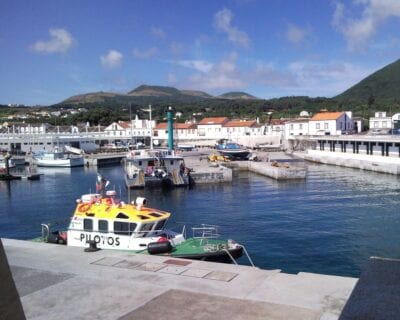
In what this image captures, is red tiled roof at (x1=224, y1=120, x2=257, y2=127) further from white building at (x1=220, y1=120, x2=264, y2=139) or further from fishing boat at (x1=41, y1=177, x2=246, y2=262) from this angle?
fishing boat at (x1=41, y1=177, x2=246, y2=262)

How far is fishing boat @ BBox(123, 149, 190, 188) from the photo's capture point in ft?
160

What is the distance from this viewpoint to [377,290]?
327 inches

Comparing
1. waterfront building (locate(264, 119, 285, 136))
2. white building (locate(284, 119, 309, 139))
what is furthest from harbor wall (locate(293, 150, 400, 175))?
waterfront building (locate(264, 119, 285, 136))

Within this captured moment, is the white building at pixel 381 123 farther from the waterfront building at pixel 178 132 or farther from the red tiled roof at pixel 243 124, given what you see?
the waterfront building at pixel 178 132

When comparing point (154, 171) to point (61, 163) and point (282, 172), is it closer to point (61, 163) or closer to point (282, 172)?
point (282, 172)

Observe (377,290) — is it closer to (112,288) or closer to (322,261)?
(112,288)

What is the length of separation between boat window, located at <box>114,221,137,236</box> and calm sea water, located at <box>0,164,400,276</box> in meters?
5.66

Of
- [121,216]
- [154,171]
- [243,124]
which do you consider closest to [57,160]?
[154,171]

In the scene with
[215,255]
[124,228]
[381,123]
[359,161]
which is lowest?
[215,255]

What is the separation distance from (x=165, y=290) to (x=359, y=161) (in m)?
56.1

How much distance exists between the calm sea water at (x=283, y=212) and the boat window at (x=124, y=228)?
5.66 meters

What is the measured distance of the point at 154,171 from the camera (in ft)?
163

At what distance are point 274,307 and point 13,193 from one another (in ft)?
140

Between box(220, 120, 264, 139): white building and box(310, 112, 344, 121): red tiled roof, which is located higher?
box(310, 112, 344, 121): red tiled roof
